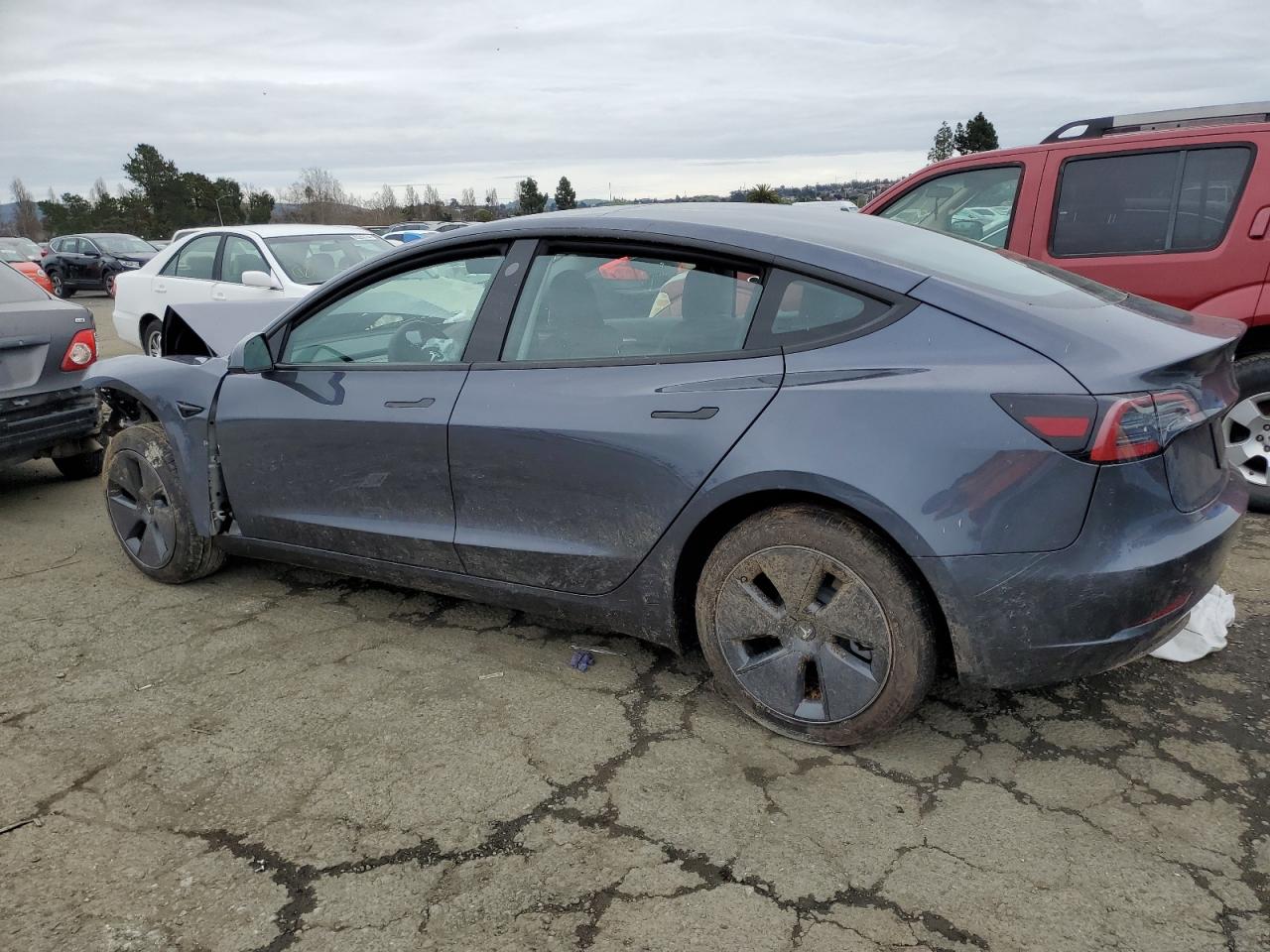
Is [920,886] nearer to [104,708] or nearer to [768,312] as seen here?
[768,312]

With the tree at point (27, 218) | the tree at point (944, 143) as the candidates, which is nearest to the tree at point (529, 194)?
the tree at point (944, 143)

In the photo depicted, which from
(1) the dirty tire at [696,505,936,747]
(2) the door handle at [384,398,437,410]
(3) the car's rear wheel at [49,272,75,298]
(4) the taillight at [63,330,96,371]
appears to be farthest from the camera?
(3) the car's rear wheel at [49,272,75,298]

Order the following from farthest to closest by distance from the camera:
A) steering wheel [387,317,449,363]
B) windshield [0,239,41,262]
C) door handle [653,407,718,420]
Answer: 1. windshield [0,239,41,262]
2. steering wheel [387,317,449,363]
3. door handle [653,407,718,420]

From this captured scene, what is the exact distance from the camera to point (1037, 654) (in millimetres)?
2424

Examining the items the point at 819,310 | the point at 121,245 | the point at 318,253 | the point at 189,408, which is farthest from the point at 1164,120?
the point at 121,245

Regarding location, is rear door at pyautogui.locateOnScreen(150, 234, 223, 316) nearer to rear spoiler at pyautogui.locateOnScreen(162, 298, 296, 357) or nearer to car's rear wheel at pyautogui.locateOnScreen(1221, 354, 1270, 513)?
rear spoiler at pyautogui.locateOnScreen(162, 298, 296, 357)

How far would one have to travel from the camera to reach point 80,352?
218 inches

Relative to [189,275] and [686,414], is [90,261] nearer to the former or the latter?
[189,275]

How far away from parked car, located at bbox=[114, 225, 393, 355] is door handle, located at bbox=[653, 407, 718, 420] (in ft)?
20.0

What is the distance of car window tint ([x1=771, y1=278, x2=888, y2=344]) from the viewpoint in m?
2.61

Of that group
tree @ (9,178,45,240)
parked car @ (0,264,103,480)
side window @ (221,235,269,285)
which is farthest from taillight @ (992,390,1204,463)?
tree @ (9,178,45,240)

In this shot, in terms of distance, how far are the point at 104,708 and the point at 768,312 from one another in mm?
2518

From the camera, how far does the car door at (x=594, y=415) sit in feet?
8.96

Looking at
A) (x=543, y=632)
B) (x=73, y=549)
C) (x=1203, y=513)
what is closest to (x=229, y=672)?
(x=543, y=632)
